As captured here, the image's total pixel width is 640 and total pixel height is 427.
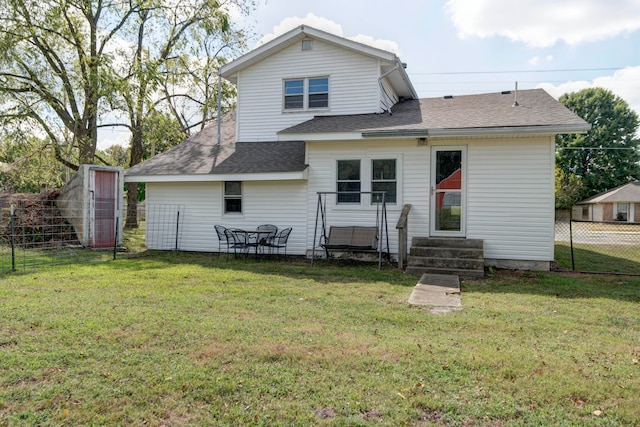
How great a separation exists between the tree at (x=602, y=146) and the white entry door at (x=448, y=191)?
126ft

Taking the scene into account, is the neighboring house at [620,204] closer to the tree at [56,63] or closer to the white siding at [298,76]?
the white siding at [298,76]

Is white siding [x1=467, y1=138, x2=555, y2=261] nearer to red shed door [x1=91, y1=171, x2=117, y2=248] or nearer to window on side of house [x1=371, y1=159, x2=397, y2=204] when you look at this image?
window on side of house [x1=371, y1=159, x2=397, y2=204]

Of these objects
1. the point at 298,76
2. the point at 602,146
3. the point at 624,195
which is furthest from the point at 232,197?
the point at 602,146

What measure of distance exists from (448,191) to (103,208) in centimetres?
1066

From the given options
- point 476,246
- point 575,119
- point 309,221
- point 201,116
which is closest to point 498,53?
point 575,119

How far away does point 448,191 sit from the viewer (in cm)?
977

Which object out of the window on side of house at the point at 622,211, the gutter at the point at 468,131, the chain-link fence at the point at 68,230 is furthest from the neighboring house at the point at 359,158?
the window on side of house at the point at 622,211

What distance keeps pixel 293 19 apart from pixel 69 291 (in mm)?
15081

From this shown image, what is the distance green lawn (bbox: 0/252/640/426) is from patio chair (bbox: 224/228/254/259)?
3.89m

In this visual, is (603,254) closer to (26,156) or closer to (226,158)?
(226,158)

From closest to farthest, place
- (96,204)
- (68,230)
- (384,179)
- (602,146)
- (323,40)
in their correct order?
(384,179) < (323,40) < (96,204) < (68,230) < (602,146)

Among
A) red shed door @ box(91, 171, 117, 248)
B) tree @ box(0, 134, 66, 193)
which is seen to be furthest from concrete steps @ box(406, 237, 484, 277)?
tree @ box(0, 134, 66, 193)

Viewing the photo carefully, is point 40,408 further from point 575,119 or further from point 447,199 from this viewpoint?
point 575,119

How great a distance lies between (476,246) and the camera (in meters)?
9.21
